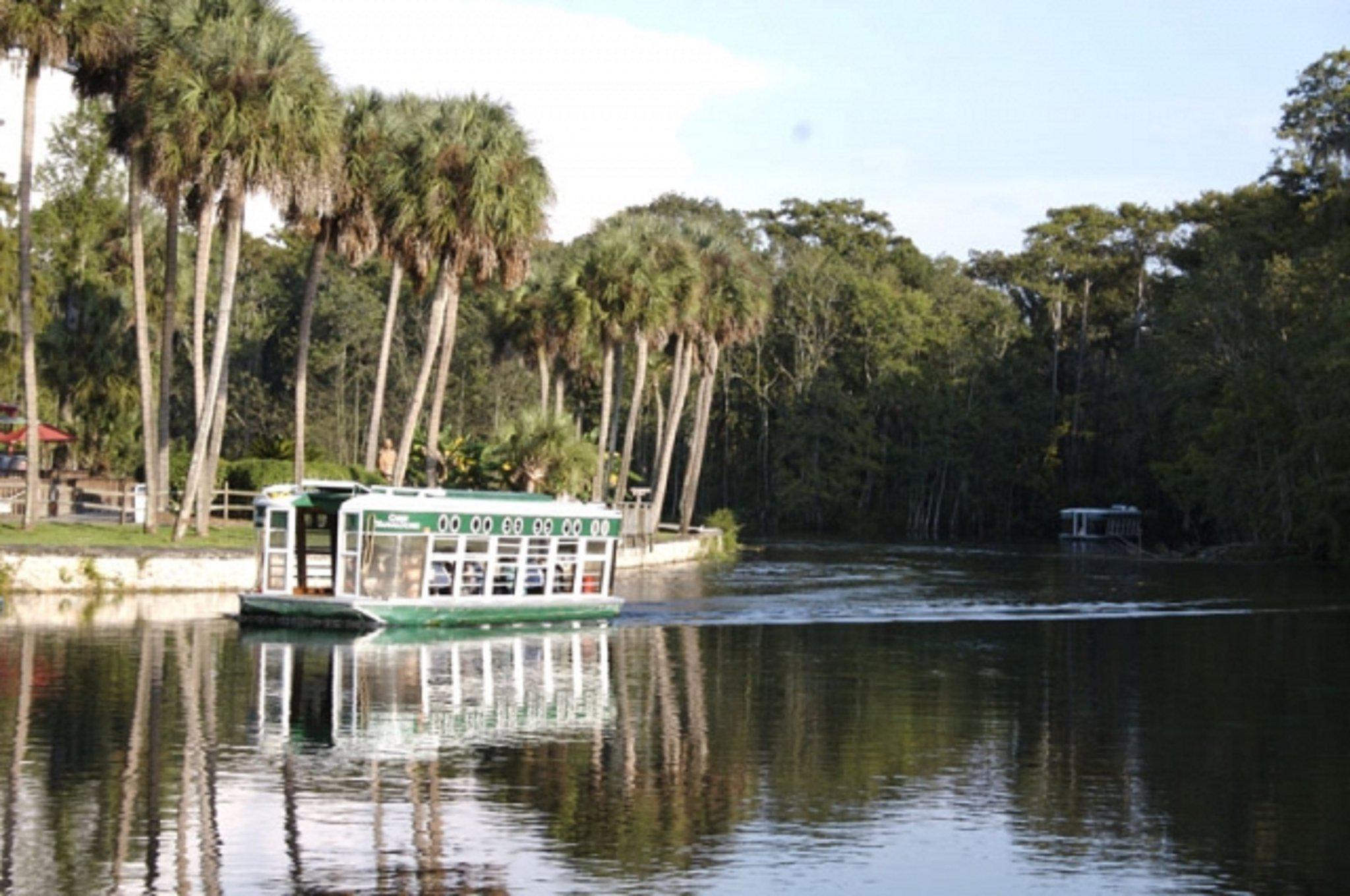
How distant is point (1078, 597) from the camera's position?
55.8 m

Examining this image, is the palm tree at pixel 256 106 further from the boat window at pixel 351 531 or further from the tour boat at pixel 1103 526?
the tour boat at pixel 1103 526

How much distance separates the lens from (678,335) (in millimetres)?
77500

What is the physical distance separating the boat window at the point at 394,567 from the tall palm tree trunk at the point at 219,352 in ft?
37.1

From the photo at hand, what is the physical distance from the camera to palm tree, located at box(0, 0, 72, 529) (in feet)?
141

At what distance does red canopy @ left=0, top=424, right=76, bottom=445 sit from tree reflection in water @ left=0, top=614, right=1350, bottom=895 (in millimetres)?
26272

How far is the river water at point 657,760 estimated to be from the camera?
50.0ft

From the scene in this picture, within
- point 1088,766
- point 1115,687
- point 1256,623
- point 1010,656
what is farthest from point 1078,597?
point 1088,766

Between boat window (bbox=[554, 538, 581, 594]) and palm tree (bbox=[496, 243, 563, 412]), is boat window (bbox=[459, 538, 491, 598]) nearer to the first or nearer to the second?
boat window (bbox=[554, 538, 581, 594])

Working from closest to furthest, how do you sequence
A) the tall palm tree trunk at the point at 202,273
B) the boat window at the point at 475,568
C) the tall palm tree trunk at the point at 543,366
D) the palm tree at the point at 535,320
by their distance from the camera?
1. the boat window at the point at 475,568
2. the tall palm tree trunk at the point at 202,273
3. the palm tree at the point at 535,320
4. the tall palm tree trunk at the point at 543,366

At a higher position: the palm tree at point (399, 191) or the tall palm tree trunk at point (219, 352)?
the palm tree at point (399, 191)

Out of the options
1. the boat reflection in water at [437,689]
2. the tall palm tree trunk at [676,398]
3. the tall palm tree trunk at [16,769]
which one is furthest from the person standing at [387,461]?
the tall palm tree trunk at [16,769]

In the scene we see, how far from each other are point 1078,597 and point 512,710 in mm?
33874

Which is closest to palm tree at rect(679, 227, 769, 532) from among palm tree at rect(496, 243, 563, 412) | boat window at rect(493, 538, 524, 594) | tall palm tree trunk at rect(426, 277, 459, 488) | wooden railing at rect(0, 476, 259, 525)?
palm tree at rect(496, 243, 563, 412)

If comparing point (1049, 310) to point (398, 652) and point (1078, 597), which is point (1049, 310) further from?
point (398, 652)
